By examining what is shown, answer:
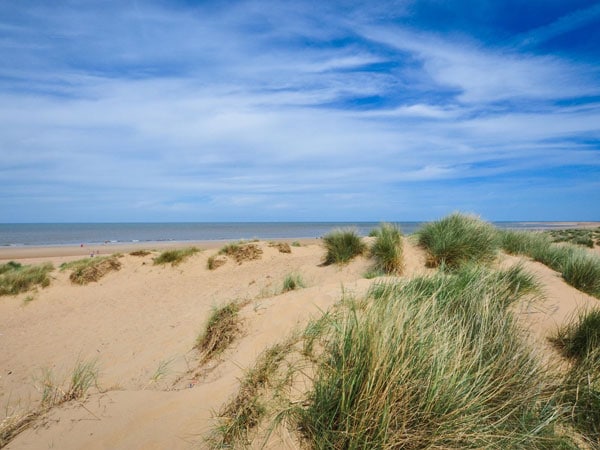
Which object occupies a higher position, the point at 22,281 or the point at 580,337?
the point at 580,337

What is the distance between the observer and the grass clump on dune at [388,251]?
8.53 meters

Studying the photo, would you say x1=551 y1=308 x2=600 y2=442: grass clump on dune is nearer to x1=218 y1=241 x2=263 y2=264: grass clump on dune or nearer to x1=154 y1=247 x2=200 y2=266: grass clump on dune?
x1=218 y1=241 x2=263 y2=264: grass clump on dune

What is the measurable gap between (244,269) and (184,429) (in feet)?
30.2

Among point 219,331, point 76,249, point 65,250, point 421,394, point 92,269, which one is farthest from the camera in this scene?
point 76,249

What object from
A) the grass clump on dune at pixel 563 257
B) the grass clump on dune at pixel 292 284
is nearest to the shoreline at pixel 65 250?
the grass clump on dune at pixel 563 257

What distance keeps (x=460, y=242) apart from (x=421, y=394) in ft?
21.2

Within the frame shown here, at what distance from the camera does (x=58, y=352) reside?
736cm

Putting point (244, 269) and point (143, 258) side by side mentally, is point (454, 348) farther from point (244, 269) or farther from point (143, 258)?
point (143, 258)

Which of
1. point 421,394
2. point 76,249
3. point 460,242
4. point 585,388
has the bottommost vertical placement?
point 76,249

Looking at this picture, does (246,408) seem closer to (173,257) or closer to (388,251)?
(388,251)

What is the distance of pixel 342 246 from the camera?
1010 centimetres

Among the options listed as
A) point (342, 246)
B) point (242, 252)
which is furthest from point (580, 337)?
point (242, 252)

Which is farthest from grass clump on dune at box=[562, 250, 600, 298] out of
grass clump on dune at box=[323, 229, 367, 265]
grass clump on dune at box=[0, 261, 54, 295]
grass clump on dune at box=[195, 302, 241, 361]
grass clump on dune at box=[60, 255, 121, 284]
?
grass clump on dune at box=[0, 261, 54, 295]

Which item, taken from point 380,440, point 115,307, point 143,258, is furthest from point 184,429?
point 143,258
